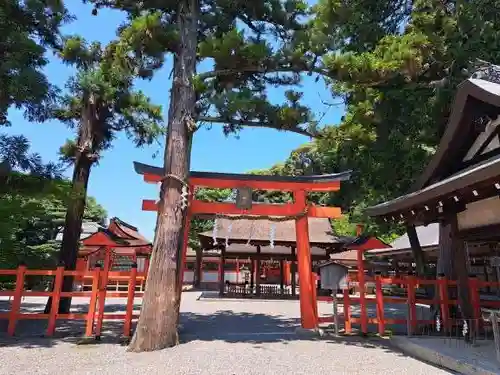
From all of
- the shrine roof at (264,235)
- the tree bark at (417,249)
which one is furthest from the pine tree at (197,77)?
the shrine roof at (264,235)

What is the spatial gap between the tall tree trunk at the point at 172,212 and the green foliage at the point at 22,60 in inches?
91.1

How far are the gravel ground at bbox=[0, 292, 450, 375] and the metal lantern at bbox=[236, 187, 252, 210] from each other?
272 centimetres

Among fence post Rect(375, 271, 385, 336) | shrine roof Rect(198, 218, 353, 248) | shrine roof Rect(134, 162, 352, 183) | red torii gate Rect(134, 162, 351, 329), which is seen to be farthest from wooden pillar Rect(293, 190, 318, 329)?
shrine roof Rect(198, 218, 353, 248)

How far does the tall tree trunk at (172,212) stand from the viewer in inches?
253

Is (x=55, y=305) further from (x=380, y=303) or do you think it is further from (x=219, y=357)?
(x=380, y=303)

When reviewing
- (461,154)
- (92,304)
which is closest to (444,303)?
(461,154)

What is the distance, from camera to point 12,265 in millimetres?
13039

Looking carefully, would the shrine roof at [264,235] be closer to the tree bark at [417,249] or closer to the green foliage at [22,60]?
the tree bark at [417,249]

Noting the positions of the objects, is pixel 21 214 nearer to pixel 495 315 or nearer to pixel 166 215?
pixel 166 215

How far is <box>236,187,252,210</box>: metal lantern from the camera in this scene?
27.1ft

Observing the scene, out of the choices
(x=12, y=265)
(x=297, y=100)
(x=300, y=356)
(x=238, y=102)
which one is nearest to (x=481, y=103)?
(x=297, y=100)

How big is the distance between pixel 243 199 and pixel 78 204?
4.55 metres

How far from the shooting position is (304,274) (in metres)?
8.45

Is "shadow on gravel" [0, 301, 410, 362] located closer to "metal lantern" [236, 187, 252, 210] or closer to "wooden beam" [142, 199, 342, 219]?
"wooden beam" [142, 199, 342, 219]
